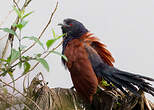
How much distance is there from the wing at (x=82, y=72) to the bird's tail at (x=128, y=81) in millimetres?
65

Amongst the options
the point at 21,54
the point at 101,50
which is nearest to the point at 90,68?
the point at 101,50

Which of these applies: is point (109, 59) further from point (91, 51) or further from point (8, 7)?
point (8, 7)

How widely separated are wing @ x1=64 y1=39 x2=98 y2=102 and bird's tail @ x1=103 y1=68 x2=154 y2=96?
0.21 feet

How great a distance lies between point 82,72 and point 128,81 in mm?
186

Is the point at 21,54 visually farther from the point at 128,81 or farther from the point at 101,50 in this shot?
the point at 101,50

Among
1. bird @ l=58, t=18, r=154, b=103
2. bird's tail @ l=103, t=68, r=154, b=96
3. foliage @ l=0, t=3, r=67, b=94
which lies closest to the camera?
foliage @ l=0, t=3, r=67, b=94

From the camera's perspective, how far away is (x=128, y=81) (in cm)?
82

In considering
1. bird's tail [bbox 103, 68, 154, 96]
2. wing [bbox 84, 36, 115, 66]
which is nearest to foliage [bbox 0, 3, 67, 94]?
bird's tail [bbox 103, 68, 154, 96]

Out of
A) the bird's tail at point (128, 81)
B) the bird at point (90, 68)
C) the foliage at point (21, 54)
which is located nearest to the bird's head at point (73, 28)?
the bird at point (90, 68)

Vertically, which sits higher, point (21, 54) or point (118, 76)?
point (21, 54)

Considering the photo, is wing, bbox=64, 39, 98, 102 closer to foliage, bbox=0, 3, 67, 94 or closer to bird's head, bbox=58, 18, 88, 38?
bird's head, bbox=58, 18, 88, 38

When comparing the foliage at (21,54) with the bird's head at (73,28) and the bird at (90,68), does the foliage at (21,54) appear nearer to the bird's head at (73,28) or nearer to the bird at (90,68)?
the bird at (90,68)

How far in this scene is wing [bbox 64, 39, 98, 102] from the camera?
91 centimetres

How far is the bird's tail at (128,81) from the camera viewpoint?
2.34 feet
